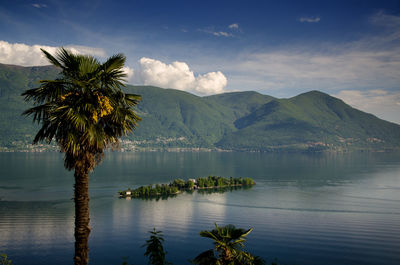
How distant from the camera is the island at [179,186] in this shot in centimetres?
11262

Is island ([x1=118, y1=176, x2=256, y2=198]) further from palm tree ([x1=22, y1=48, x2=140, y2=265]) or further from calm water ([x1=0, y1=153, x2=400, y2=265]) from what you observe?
palm tree ([x1=22, y1=48, x2=140, y2=265])

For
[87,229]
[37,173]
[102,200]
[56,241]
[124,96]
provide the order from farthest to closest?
[37,173] → [102,200] → [56,241] → [124,96] → [87,229]

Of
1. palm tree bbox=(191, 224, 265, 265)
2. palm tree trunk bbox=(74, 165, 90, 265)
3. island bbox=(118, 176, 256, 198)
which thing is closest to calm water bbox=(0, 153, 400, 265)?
island bbox=(118, 176, 256, 198)

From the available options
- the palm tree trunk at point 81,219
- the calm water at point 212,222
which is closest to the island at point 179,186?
the calm water at point 212,222

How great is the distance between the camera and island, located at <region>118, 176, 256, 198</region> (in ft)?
370

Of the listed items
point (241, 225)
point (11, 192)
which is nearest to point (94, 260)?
point (241, 225)

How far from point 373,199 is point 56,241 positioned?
9950cm

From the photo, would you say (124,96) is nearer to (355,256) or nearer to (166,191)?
(355,256)

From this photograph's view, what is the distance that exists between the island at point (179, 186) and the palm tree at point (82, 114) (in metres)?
101

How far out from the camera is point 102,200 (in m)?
104

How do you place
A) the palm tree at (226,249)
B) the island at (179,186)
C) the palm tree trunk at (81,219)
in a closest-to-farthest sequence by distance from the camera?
1. the palm tree trunk at (81,219)
2. the palm tree at (226,249)
3. the island at (179,186)

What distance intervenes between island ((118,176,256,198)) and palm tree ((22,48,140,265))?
10137 cm

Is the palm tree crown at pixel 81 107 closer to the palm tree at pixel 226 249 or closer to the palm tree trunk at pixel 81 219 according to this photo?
the palm tree trunk at pixel 81 219

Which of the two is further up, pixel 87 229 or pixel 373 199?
pixel 87 229
